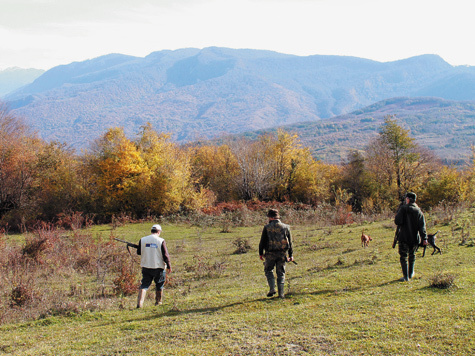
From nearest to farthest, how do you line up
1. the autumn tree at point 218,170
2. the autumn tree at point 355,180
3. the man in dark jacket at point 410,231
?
1. the man in dark jacket at point 410,231
2. the autumn tree at point 355,180
3. the autumn tree at point 218,170

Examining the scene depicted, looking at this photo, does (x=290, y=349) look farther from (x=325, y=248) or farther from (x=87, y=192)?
(x=87, y=192)

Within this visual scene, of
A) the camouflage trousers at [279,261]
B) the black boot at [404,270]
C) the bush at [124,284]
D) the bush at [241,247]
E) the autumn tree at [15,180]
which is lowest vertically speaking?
the bush at [241,247]

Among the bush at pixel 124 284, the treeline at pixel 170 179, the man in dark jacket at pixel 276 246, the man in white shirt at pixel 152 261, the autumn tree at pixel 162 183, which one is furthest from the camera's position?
the autumn tree at pixel 162 183

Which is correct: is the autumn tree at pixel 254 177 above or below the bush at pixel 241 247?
above

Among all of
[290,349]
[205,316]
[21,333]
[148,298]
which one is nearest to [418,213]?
[290,349]

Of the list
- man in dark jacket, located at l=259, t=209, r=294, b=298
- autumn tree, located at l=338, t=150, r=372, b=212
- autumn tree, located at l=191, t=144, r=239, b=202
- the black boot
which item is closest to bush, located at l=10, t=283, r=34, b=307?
man in dark jacket, located at l=259, t=209, r=294, b=298

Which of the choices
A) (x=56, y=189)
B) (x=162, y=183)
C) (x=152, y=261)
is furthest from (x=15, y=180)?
(x=152, y=261)

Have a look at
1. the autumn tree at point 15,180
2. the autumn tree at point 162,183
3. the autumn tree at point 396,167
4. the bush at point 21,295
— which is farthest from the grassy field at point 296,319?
the autumn tree at point 396,167

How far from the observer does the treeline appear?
115 ft

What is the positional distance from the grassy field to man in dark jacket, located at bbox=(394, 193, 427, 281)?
1.79ft

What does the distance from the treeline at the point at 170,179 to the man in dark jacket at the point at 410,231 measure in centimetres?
2245

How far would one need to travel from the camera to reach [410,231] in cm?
881

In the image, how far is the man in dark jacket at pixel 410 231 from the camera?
8.79 meters

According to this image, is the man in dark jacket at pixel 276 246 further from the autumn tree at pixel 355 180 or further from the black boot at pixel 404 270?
the autumn tree at pixel 355 180
